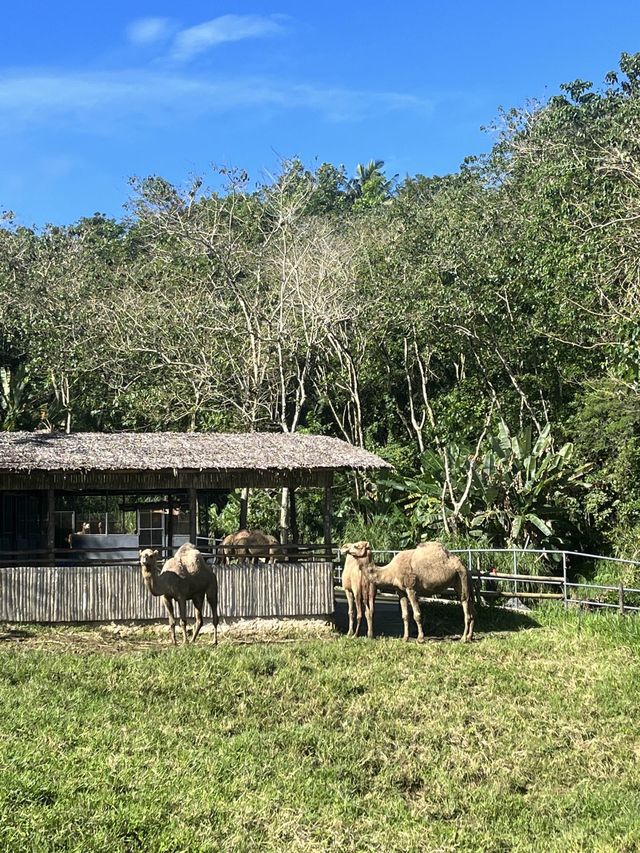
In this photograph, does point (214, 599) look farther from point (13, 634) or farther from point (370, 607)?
point (13, 634)

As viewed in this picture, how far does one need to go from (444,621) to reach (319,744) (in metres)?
7.38

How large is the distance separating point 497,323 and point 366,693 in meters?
16.1

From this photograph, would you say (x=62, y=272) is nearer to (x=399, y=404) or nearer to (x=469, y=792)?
(x=399, y=404)

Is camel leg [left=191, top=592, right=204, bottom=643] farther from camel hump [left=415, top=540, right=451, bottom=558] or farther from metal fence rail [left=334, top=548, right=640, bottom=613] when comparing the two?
metal fence rail [left=334, top=548, right=640, bottom=613]

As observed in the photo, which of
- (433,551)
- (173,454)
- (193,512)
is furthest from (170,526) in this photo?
(433,551)

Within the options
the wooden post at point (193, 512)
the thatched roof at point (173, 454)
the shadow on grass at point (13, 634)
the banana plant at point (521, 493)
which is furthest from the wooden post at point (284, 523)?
the shadow on grass at point (13, 634)

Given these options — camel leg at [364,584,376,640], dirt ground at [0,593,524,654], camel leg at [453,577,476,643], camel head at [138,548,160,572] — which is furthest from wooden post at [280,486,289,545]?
camel head at [138,548,160,572]

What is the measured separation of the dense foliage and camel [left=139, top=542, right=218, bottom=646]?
26.9ft

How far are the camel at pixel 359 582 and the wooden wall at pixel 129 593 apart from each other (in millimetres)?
429

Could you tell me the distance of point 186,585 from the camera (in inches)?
646

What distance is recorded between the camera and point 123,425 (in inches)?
1305

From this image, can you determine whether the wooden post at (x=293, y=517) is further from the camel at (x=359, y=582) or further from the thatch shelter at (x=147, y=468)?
the camel at (x=359, y=582)

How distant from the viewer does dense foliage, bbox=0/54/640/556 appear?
23797mm

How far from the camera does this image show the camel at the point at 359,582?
17453 mm
